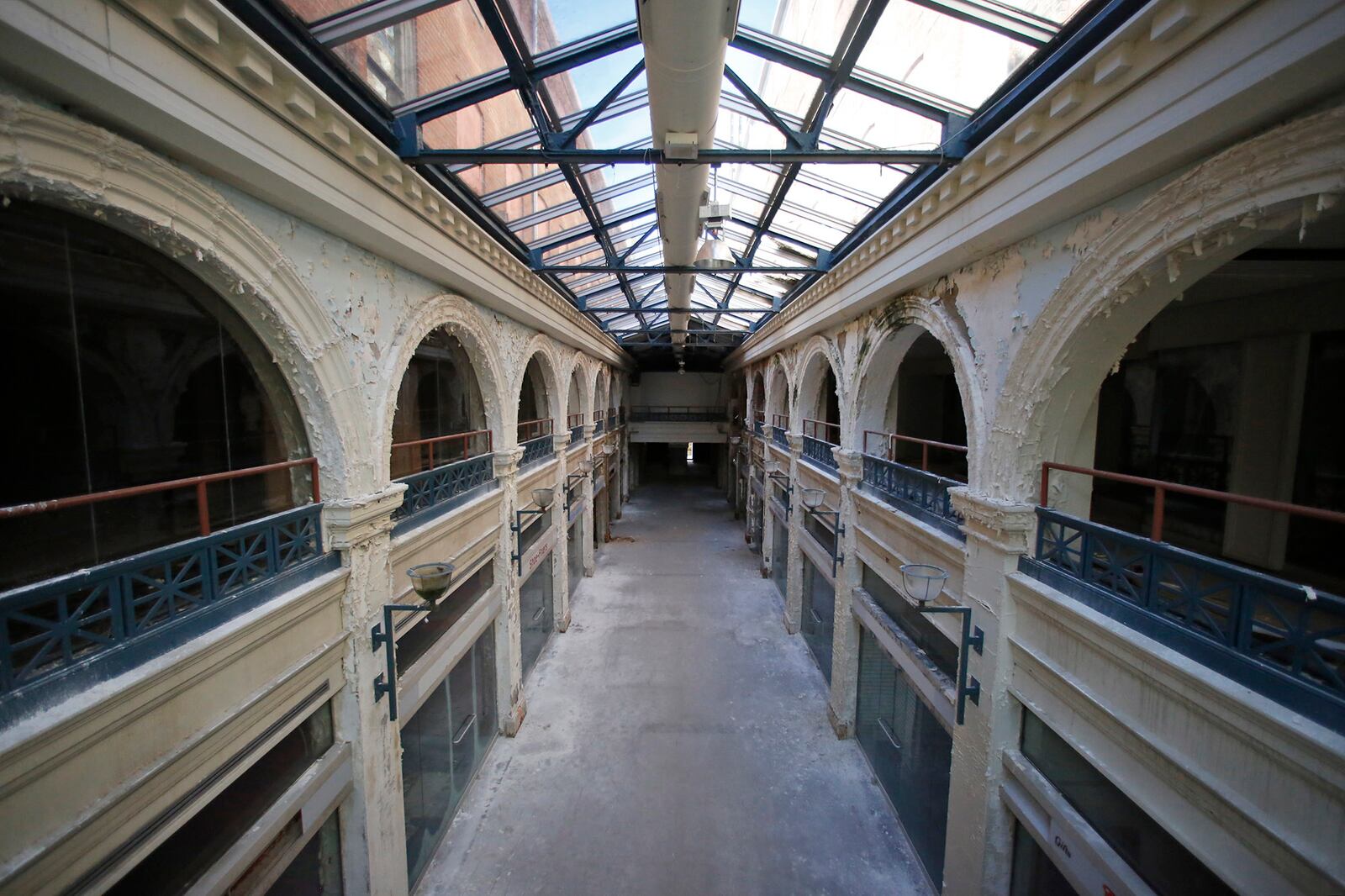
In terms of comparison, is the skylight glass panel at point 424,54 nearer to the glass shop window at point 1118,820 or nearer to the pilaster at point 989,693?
the pilaster at point 989,693

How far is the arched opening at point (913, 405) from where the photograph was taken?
693 cm

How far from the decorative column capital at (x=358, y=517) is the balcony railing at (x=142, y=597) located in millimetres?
96

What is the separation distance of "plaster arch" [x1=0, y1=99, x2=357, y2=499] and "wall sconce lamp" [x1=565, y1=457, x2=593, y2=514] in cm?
710

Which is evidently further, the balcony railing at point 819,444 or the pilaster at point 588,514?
the pilaster at point 588,514

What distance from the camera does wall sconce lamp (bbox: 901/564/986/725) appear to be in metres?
4.21

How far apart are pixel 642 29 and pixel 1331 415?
6459 mm

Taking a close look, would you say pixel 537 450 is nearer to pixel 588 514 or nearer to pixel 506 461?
pixel 506 461

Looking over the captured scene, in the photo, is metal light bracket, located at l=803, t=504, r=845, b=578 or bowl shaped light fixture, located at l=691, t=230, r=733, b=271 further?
metal light bracket, located at l=803, t=504, r=845, b=578

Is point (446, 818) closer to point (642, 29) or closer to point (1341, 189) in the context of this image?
point (642, 29)

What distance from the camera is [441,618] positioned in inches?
238

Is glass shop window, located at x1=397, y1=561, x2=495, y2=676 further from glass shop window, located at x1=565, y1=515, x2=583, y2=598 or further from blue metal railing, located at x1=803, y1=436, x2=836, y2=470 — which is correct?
blue metal railing, located at x1=803, y1=436, x2=836, y2=470

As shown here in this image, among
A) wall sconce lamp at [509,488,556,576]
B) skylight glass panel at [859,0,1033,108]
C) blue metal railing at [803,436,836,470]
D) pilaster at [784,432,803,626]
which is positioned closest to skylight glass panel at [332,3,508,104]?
skylight glass panel at [859,0,1033,108]

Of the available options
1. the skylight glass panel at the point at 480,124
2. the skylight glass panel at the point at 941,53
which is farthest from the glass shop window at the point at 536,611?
the skylight glass panel at the point at 941,53

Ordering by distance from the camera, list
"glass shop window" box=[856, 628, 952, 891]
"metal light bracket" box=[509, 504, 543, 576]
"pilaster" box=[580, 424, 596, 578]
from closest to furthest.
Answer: "glass shop window" box=[856, 628, 952, 891], "metal light bracket" box=[509, 504, 543, 576], "pilaster" box=[580, 424, 596, 578]
